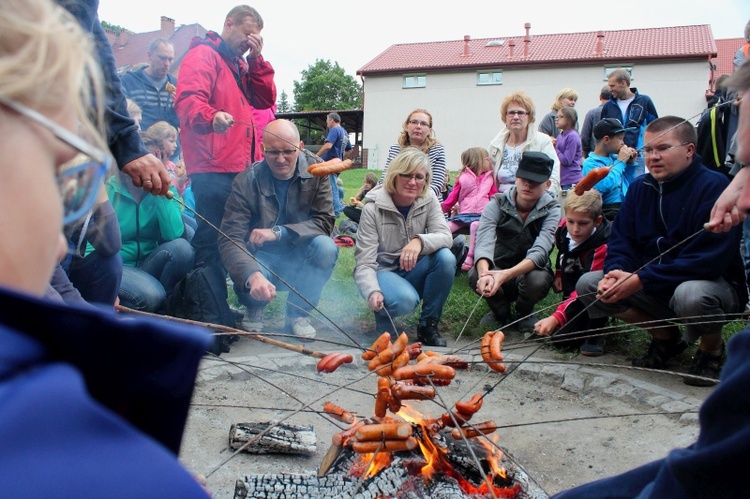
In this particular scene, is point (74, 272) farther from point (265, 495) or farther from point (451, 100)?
point (451, 100)

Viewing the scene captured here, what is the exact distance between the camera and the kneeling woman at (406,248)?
16.3 ft

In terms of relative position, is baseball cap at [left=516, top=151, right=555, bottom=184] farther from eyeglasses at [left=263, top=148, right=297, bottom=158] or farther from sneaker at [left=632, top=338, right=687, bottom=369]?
eyeglasses at [left=263, top=148, right=297, bottom=158]

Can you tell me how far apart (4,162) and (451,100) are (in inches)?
1284

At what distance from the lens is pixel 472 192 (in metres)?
7.27

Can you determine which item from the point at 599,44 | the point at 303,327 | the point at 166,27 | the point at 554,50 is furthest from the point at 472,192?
the point at 554,50

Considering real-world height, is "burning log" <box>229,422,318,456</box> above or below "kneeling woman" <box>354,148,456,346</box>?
below

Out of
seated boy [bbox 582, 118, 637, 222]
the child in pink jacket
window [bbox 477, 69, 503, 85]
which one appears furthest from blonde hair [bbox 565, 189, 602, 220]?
window [bbox 477, 69, 503, 85]

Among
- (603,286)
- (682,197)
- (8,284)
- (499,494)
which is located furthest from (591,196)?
(8,284)

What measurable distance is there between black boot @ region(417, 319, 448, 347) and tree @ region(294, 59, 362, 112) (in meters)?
56.6

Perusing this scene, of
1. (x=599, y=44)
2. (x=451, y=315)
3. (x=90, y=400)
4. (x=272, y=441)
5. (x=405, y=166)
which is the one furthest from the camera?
(x=599, y=44)

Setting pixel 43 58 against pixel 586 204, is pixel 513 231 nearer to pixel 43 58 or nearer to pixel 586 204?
pixel 586 204

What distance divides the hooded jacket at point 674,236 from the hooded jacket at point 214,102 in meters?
3.02

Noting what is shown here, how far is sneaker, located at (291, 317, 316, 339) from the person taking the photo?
4.98 meters

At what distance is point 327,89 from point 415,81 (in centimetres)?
3090
